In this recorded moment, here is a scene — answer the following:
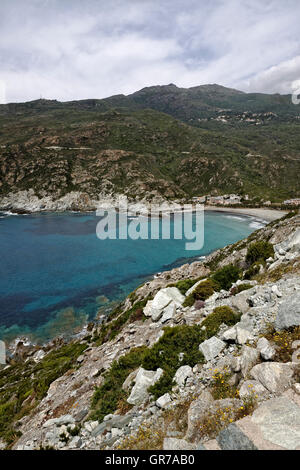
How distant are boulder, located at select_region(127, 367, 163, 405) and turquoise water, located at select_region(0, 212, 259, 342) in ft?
74.0

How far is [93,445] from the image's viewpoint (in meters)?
5.95

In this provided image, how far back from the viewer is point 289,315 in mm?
7105

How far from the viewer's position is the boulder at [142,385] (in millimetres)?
7184

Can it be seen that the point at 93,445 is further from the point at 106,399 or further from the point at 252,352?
the point at 252,352

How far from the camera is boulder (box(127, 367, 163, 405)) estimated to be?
7.18 m

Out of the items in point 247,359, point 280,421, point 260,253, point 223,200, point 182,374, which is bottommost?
point 182,374

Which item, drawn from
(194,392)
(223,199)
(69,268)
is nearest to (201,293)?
(194,392)

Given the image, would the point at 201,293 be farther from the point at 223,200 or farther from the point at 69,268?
the point at 223,200

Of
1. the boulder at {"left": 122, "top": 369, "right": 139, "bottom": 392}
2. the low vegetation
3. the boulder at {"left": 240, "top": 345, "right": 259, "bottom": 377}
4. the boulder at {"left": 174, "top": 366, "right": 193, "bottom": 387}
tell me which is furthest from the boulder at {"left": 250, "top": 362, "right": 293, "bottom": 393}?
the low vegetation

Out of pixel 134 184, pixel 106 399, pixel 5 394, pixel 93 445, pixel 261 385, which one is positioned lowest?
pixel 5 394

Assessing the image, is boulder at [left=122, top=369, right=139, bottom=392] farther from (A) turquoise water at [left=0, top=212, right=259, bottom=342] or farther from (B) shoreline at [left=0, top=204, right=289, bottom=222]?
(B) shoreline at [left=0, top=204, right=289, bottom=222]

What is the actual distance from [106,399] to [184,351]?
3.46 metres

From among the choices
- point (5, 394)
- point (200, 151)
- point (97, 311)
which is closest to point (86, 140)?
point (200, 151)

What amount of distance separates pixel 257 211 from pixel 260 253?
89.7m
